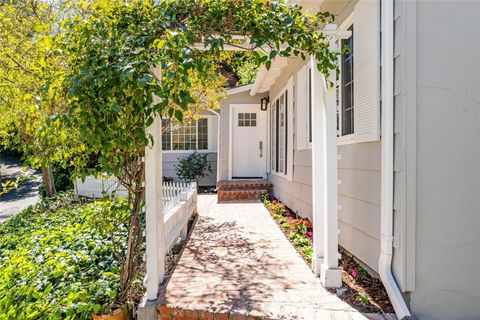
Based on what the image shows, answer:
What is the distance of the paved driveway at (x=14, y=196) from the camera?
13.7m

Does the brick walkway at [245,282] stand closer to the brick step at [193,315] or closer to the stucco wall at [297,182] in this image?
the brick step at [193,315]

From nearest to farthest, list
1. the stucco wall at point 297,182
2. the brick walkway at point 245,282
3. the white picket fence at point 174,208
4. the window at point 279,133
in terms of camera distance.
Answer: the brick walkway at point 245,282, the white picket fence at point 174,208, the stucco wall at point 297,182, the window at point 279,133

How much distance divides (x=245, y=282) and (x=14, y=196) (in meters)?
16.5

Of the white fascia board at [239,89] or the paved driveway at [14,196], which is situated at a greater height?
the white fascia board at [239,89]

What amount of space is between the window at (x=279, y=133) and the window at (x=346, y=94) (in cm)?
320

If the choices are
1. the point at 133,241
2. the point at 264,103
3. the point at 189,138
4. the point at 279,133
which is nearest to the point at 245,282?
the point at 133,241

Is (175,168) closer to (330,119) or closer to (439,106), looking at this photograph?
(330,119)

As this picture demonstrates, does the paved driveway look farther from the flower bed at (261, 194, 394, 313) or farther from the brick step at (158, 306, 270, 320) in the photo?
the brick step at (158, 306, 270, 320)

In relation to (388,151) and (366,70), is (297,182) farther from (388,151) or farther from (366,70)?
(388,151)

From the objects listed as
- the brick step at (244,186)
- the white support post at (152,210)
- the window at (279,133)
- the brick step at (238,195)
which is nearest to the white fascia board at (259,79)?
the window at (279,133)

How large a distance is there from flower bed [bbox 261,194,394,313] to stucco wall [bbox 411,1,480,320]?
0.38 metres

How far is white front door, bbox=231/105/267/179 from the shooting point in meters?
10.4

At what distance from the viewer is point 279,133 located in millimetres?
8625

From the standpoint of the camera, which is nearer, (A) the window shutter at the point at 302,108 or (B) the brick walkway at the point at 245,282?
(B) the brick walkway at the point at 245,282
